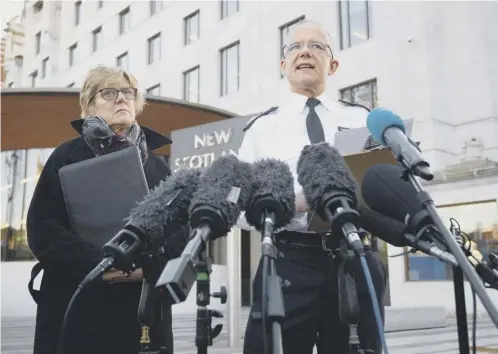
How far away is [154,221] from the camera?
1.68 metres

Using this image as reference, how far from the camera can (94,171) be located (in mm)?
2330

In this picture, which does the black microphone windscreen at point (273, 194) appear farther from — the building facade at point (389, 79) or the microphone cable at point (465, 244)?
the building facade at point (389, 79)

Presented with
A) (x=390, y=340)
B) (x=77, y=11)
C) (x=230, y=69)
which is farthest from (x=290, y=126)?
Answer: (x=77, y=11)

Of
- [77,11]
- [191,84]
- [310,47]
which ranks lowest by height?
[310,47]

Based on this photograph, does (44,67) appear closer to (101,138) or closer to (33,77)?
(33,77)

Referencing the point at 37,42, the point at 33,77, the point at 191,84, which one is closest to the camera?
the point at 191,84

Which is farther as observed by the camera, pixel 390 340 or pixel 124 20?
pixel 124 20

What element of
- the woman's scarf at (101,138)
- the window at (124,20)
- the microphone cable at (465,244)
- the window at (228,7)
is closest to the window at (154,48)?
the window at (124,20)

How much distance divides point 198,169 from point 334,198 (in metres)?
0.45

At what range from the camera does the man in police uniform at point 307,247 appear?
2.10 metres

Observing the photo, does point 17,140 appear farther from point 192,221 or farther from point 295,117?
point 192,221

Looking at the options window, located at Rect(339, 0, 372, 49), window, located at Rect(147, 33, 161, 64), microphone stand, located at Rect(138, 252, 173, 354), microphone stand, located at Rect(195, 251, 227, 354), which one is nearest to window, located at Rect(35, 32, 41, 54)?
window, located at Rect(147, 33, 161, 64)

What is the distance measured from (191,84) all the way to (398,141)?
20856mm

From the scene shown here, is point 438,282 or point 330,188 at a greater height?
point 330,188
